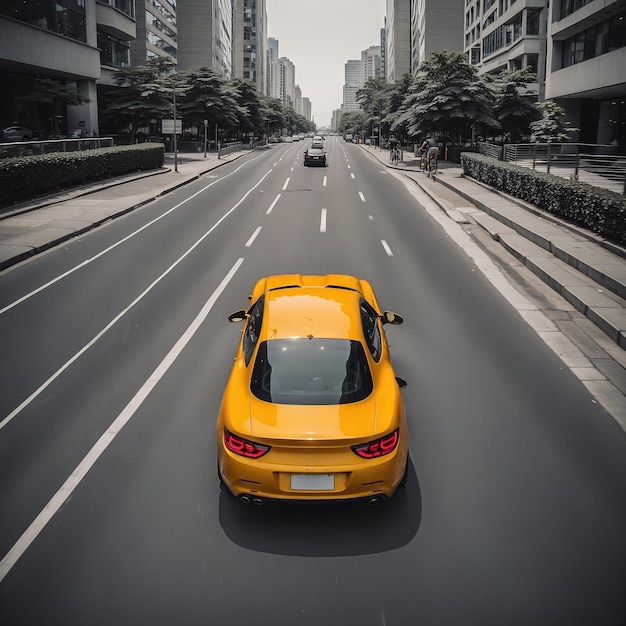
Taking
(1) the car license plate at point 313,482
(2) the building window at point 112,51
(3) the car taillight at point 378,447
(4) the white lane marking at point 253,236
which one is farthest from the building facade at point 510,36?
(1) the car license plate at point 313,482

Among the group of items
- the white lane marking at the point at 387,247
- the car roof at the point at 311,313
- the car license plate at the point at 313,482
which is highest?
the car roof at the point at 311,313

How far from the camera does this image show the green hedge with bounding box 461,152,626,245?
609 inches

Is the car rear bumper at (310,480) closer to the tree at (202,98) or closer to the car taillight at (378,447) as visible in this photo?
the car taillight at (378,447)

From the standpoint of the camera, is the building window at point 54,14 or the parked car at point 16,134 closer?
the building window at point 54,14

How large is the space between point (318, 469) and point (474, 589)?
149 cm

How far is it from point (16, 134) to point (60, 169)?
1422 centimetres

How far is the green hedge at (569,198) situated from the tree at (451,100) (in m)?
13.7

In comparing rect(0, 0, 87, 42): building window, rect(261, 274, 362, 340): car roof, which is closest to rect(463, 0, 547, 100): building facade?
rect(0, 0, 87, 42): building window

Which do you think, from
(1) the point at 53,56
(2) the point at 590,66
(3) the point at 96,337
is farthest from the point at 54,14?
(3) the point at 96,337

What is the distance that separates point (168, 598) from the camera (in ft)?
14.5

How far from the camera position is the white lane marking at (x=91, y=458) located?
4.94 metres

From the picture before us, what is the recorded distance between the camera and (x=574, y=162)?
22703mm

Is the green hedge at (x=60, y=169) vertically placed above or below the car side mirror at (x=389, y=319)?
above

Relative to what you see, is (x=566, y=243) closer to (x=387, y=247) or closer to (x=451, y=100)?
(x=387, y=247)
